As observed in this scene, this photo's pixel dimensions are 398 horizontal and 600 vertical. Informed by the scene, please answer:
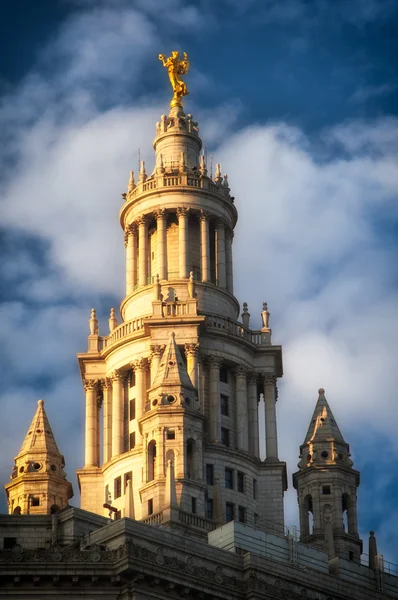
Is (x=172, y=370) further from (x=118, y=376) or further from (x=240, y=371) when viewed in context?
(x=240, y=371)

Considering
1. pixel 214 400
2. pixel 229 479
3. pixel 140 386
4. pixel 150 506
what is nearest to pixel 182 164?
pixel 140 386

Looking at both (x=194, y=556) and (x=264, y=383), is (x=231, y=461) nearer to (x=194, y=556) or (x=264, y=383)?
(x=264, y=383)

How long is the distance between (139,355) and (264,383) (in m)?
10.9

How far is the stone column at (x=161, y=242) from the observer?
166m

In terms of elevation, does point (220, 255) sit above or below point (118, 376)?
above

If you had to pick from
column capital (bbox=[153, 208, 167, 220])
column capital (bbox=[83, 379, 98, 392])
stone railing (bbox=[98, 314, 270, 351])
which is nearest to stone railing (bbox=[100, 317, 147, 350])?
stone railing (bbox=[98, 314, 270, 351])

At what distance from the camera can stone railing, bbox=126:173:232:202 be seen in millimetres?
169125

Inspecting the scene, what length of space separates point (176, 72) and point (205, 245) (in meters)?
20.6

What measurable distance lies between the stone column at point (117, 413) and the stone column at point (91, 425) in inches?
102

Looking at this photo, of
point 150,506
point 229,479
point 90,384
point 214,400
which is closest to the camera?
point 150,506

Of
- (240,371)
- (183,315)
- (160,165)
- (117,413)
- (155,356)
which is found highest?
(160,165)

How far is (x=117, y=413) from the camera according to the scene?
6319 inches

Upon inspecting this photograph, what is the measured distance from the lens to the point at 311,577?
12912cm

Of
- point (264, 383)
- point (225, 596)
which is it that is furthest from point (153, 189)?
point (225, 596)
